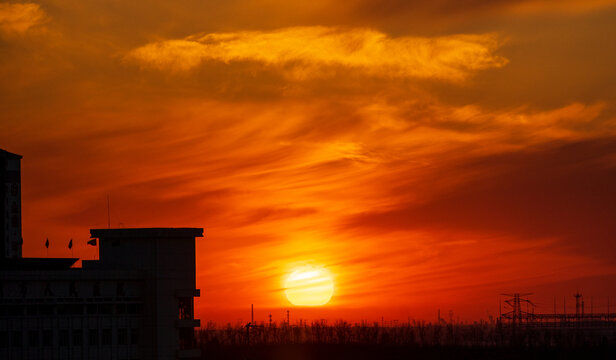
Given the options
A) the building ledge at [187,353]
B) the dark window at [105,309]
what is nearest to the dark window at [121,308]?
the dark window at [105,309]

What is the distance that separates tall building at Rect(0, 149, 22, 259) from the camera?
17638cm

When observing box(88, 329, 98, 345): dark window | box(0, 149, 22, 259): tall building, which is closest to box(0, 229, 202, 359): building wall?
box(88, 329, 98, 345): dark window

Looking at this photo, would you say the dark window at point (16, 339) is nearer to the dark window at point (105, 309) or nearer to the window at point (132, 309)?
the dark window at point (105, 309)

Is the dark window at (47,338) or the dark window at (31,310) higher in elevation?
the dark window at (31,310)

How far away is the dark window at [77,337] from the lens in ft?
416

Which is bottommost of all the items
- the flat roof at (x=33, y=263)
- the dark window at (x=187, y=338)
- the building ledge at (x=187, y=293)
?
the dark window at (x=187, y=338)

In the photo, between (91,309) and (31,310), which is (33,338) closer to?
(31,310)

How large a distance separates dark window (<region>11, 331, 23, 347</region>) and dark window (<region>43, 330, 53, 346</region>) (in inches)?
120

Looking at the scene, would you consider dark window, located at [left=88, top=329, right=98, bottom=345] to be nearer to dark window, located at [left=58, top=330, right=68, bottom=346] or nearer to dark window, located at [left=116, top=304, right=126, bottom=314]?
dark window, located at [left=58, top=330, right=68, bottom=346]

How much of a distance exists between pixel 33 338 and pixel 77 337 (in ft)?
19.4

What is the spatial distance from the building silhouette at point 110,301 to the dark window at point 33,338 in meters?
0.13

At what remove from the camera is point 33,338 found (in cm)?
12544

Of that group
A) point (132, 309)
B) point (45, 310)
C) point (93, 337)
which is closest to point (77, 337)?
point (93, 337)

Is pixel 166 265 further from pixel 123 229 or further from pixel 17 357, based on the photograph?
pixel 17 357
